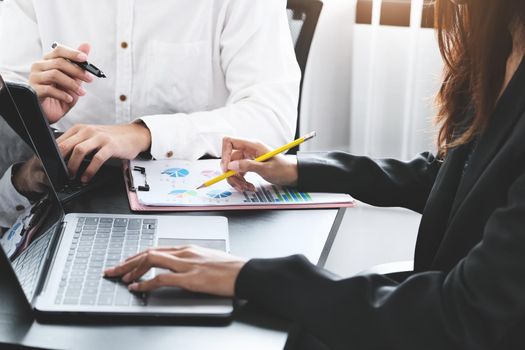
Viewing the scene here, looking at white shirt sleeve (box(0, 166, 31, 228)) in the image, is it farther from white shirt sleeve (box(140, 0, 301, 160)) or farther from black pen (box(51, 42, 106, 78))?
white shirt sleeve (box(140, 0, 301, 160))

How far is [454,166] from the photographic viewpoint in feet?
3.40

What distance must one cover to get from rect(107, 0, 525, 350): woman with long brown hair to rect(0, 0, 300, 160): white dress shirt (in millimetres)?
511

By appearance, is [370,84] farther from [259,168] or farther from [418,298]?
[418,298]

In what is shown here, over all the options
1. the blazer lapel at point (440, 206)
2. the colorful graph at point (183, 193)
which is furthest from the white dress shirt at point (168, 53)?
the blazer lapel at point (440, 206)

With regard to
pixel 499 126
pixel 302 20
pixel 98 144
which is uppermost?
pixel 302 20

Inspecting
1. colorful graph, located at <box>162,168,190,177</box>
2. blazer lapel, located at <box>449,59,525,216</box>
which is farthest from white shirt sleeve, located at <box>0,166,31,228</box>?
blazer lapel, located at <box>449,59,525,216</box>

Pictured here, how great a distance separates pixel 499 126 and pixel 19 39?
1.20 m

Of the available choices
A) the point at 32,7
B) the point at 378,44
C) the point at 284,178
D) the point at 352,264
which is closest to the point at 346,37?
the point at 378,44

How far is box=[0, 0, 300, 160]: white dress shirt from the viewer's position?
154 centimetres

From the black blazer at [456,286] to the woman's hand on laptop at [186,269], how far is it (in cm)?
2

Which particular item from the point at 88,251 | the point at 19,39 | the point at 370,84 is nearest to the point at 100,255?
the point at 88,251

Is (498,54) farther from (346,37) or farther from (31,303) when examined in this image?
(346,37)

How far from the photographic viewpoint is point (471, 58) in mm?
955

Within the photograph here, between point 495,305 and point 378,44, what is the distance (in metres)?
2.23
